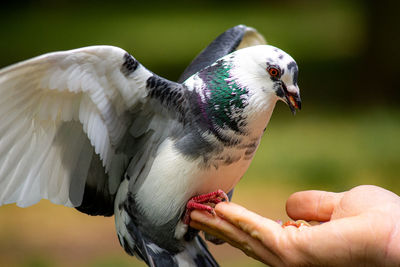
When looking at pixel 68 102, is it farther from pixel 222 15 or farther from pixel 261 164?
pixel 222 15

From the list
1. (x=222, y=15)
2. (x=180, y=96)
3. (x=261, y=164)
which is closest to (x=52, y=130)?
(x=180, y=96)

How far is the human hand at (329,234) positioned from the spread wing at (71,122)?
360mm

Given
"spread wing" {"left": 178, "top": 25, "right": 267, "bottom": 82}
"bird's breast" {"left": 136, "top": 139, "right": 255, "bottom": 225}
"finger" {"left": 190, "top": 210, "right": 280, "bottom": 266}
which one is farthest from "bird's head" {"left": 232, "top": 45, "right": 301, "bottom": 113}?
"spread wing" {"left": 178, "top": 25, "right": 267, "bottom": 82}

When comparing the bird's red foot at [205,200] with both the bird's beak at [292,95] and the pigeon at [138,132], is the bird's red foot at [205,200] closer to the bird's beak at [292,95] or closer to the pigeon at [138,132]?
the pigeon at [138,132]

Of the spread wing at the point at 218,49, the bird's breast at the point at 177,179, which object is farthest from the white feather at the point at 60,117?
the spread wing at the point at 218,49

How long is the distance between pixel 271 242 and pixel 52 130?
0.75 m

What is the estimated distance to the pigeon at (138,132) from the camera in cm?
169

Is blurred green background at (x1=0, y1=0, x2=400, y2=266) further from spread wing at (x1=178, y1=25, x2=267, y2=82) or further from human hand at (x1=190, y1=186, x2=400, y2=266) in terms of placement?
human hand at (x1=190, y1=186, x2=400, y2=266)

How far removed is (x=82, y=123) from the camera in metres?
1.78

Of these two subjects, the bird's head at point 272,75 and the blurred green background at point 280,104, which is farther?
the blurred green background at point 280,104

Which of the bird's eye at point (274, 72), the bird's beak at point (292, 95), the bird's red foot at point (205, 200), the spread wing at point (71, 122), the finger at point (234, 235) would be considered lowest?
the finger at point (234, 235)

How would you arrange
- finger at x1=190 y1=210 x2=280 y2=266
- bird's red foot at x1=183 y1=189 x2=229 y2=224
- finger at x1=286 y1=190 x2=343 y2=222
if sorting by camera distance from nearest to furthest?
finger at x1=190 y1=210 x2=280 y2=266 → bird's red foot at x1=183 y1=189 x2=229 y2=224 → finger at x1=286 y1=190 x2=343 y2=222

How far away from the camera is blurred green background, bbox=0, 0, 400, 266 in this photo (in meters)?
3.70

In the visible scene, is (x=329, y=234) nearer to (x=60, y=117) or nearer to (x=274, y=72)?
(x=274, y=72)
